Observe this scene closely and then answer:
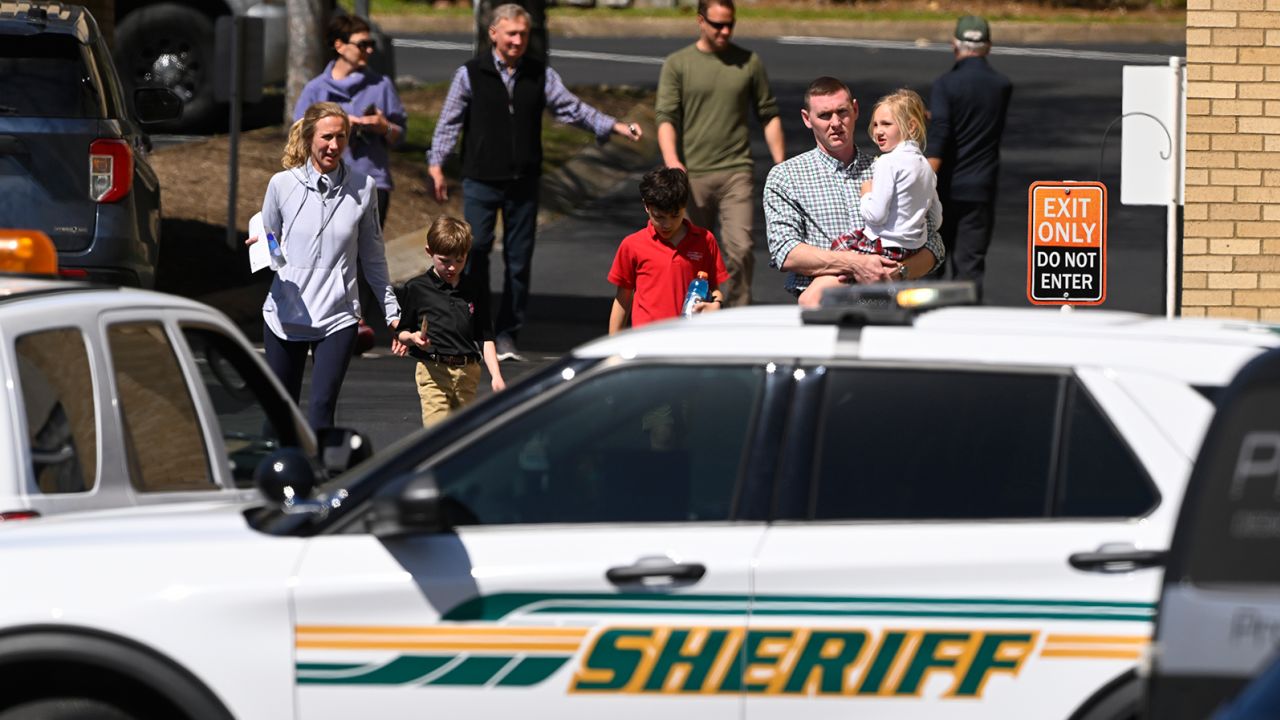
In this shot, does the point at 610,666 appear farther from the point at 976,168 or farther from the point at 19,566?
the point at 976,168

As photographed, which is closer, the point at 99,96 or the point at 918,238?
the point at 918,238

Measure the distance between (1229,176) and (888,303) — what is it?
5.86 meters

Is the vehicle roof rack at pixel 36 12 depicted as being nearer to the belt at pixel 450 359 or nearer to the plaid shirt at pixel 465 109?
the plaid shirt at pixel 465 109

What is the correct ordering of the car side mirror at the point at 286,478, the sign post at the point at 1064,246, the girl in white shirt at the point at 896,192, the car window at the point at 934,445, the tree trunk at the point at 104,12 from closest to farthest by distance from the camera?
the car window at the point at 934,445 < the car side mirror at the point at 286,478 < the girl in white shirt at the point at 896,192 < the sign post at the point at 1064,246 < the tree trunk at the point at 104,12

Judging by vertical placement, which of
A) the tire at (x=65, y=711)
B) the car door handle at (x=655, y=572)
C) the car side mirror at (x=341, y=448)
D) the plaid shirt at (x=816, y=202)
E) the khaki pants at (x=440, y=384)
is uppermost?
the plaid shirt at (x=816, y=202)

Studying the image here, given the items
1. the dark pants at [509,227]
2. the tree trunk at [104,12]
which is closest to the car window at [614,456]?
the dark pants at [509,227]

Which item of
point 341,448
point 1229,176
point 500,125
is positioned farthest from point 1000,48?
point 341,448

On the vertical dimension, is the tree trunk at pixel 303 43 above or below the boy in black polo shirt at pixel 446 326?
above

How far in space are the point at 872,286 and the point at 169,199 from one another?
12897 mm

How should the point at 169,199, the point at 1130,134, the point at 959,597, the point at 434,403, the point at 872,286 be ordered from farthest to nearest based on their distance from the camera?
the point at 169,199 < the point at 1130,134 < the point at 434,403 < the point at 872,286 < the point at 959,597

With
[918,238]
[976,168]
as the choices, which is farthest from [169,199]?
[918,238]

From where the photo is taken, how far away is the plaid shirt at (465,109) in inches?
477

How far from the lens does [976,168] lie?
1257 cm

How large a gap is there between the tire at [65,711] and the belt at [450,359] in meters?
4.08
